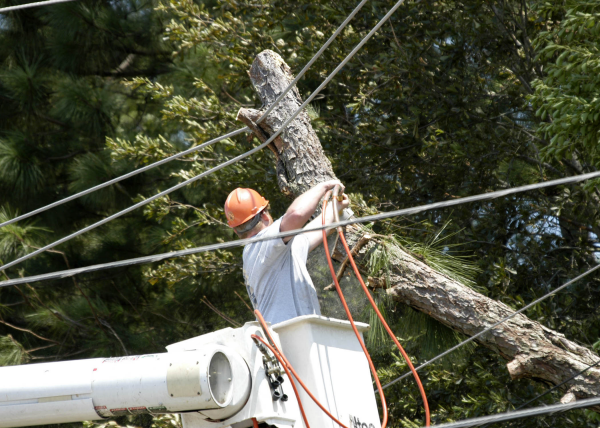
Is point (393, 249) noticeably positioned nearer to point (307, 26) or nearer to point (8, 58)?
point (307, 26)

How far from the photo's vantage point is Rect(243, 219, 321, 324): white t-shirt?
A: 253cm

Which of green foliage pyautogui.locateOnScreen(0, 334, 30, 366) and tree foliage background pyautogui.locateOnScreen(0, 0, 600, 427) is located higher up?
tree foliage background pyautogui.locateOnScreen(0, 0, 600, 427)

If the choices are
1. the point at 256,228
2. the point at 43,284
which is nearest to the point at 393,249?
the point at 256,228

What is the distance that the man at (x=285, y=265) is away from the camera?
2.50m

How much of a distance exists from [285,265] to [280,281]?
65 millimetres

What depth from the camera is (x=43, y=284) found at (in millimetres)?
7305

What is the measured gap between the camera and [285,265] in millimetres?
2600

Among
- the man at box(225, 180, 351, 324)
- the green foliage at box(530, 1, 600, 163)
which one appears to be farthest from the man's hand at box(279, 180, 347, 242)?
the green foliage at box(530, 1, 600, 163)

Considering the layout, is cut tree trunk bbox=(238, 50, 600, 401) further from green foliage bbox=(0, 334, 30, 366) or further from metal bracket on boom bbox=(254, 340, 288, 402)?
green foliage bbox=(0, 334, 30, 366)

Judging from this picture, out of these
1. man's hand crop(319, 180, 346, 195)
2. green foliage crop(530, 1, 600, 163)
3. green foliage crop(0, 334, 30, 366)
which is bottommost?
green foliage crop(0, 334, 30, 366)

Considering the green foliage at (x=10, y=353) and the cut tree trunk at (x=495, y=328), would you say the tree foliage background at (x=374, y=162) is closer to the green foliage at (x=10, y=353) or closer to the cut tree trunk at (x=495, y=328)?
the green foliage at (x=10, y=353)

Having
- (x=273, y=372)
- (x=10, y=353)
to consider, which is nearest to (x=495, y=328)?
(x=273, y=372)

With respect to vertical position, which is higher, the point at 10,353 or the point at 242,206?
the point at 242,206

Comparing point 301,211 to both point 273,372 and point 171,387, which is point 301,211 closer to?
point 273,372
